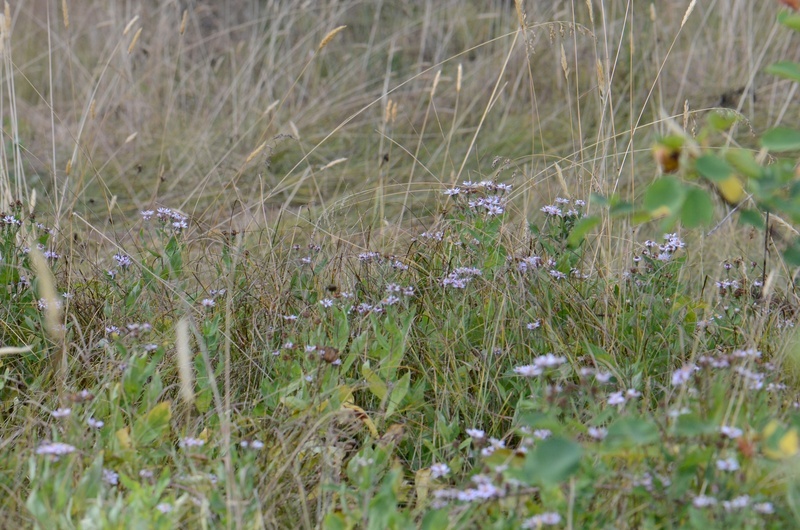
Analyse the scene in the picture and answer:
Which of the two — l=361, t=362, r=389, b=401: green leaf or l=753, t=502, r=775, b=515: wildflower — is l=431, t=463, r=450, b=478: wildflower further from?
l=753, t=502, r=775, b=515: wildflower

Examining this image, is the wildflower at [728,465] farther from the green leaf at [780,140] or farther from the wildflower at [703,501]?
the green leaf at [780,140]

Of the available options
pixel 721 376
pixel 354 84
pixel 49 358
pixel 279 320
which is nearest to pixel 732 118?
pixel 721 376

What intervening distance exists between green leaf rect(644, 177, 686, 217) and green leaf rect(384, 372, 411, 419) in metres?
0.75

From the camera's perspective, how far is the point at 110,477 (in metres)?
1.56

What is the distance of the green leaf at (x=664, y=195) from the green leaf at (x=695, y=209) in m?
0.01

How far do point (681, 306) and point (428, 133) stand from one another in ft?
9.73

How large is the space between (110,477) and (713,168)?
105cm

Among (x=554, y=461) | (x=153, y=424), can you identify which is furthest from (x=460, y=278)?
(x=554, y=461)

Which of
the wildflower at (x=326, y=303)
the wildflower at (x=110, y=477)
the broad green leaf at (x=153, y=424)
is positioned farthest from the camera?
the wildflower at (x=326, y=303)

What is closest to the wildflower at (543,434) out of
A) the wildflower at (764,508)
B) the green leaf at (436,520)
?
the green leaf at (436,520)

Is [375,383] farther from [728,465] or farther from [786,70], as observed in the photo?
[786,70]

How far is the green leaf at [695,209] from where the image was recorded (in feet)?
4.12

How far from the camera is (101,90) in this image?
5555 millimetres

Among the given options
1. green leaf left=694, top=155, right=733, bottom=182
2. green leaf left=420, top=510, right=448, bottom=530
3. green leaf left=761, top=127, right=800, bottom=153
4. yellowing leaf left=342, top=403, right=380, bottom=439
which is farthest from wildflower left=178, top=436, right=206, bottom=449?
green leaf left=761, top=127, right=800, bottom=153
